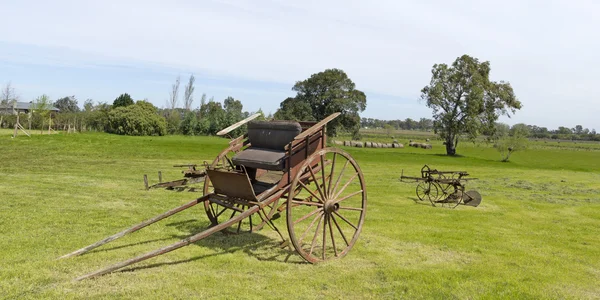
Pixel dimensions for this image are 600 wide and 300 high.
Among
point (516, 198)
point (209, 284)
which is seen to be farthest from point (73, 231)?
point (516, 198)

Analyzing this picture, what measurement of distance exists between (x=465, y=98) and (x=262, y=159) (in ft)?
156

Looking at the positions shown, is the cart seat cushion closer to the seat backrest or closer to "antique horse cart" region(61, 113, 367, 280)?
"antique horse cart" region(61, 113, 367, 280)

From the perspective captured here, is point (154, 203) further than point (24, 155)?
No

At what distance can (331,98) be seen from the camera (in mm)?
58812

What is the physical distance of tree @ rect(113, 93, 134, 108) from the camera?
222ft

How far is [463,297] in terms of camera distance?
6254 millimetres

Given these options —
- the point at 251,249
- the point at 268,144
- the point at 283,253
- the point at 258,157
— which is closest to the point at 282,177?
the point at 258,157

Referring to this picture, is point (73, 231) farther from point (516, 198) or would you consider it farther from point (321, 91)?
point (321, 91)

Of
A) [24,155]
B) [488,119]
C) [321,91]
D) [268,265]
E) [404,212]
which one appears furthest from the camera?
[321,91]

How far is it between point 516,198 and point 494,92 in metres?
36.6

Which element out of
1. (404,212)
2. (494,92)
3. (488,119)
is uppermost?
(494,92)

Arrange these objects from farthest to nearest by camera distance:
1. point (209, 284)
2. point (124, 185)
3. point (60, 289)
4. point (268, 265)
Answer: point (124, 185)
point (268, 265)
point (209, 284)
point (60, 289)

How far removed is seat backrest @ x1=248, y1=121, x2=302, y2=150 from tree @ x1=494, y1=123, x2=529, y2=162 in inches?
1848

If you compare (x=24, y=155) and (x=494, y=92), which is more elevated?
(x=494, y=92)
